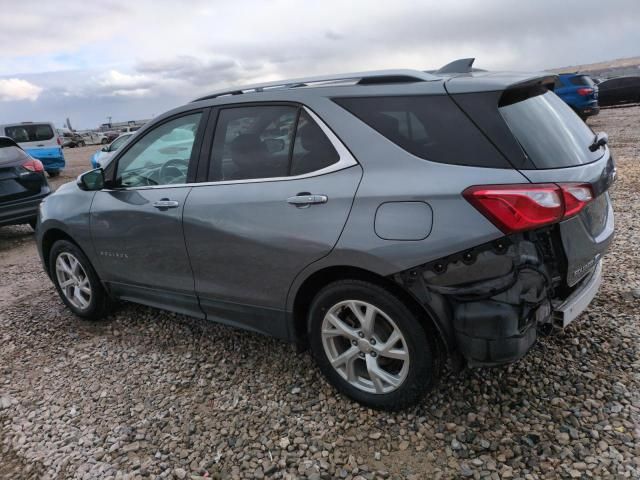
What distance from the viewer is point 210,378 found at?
10.4 feet

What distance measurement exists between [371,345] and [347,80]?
4.70ft

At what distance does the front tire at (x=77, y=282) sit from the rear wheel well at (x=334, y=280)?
6.64 ft

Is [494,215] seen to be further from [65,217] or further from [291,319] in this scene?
[65,217]

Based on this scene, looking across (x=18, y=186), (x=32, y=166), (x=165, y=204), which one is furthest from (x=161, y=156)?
(x=32, y=166)

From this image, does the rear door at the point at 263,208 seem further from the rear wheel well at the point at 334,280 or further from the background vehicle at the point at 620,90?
the background vehicle at the point at 620,90

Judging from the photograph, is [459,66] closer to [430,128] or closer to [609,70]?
[430,128]

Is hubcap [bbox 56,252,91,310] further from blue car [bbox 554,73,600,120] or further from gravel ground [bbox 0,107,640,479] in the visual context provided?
blue car [bbox 554,73,600,120]

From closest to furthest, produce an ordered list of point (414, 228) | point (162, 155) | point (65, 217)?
point (414, 228) < point (162, 155) < point (65, 217)

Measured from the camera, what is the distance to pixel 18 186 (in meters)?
6.87

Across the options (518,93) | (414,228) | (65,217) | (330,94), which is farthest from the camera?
(65,217)

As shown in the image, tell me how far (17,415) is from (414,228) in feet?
8.63

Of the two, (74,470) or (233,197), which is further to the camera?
(233,197)

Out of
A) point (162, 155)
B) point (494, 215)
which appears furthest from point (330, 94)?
point (162, 155)

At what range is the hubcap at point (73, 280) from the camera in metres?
4.09
